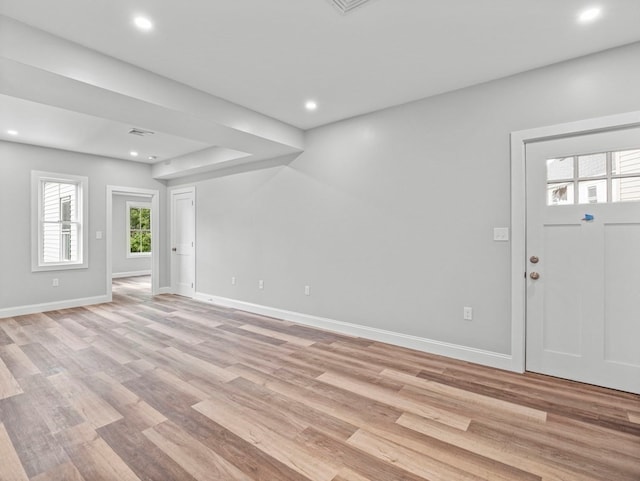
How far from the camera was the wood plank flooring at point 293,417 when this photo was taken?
5.65 ft

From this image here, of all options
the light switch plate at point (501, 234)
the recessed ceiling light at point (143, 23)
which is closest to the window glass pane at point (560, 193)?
the light switch plate at point (501, 234)

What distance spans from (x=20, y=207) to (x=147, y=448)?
5.16 m

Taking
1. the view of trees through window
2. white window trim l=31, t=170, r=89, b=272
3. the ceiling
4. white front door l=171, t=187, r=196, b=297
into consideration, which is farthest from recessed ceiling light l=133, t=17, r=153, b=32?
the view of trees through window

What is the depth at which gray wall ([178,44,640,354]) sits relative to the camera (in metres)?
2.80

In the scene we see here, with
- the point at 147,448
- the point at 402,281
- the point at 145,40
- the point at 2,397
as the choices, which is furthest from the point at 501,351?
the point at 2,397

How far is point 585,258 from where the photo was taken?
267cm

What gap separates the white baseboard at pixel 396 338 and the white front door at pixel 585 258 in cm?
30

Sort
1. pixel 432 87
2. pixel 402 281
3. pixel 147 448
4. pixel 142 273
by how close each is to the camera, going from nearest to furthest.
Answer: pixel 147 448, pixel 432 87, pixel 402 281, pixel 142 273

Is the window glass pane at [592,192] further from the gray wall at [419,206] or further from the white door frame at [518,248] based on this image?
the gray wall at [419,206]

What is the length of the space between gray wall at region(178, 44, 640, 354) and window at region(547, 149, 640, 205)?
1.13 ft

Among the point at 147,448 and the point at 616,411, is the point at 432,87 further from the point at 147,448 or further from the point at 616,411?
the point at 147,448

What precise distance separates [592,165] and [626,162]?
20 centimetres

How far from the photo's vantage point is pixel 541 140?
282cm

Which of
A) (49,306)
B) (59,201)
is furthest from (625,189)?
(59,201)
